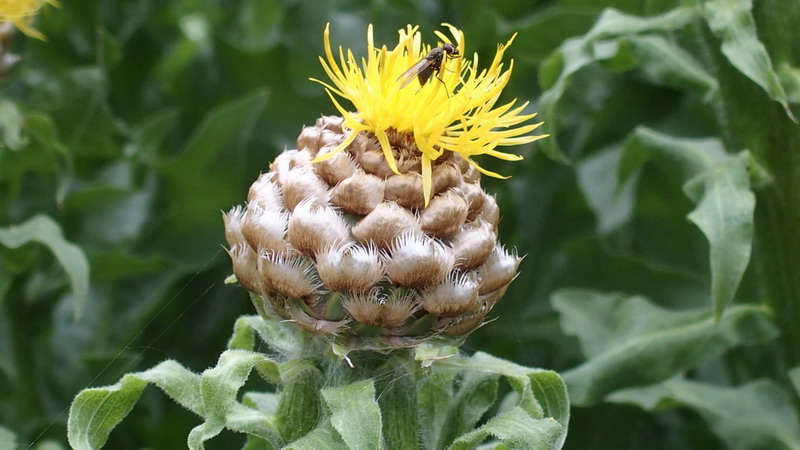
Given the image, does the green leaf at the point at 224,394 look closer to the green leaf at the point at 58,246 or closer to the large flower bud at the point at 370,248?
the large flower bud at the point at 370,248

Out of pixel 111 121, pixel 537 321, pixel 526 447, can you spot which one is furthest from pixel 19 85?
pixel 526 447

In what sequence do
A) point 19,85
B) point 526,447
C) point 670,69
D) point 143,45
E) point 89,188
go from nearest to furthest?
point 526,447 → point 670,69 → point 89,188 → point 19,85 → point 143,45

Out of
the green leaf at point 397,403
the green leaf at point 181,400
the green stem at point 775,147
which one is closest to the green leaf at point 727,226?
the green stem at point 775,147

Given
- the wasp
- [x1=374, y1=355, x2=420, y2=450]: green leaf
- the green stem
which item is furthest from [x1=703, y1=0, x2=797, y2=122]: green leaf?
[x1=374, y1=355, x2=420, y2=450]: green leaf

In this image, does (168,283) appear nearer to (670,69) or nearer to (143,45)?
(143,45)

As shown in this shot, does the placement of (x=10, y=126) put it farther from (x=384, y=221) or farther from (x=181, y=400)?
(x=384, y=221)

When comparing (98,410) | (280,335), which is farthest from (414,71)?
(98,410)
